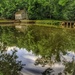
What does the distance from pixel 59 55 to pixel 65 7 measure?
63.6 metres

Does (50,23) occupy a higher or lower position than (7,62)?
lower

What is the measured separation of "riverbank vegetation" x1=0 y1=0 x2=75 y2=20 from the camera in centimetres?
8581

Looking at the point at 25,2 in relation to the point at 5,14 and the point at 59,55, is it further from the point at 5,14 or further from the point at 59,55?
the point at 59,55

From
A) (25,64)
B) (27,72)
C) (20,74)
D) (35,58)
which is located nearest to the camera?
(20,74)

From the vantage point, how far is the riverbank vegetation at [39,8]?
85812 millimetres

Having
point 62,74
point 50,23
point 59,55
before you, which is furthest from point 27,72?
point 50,23

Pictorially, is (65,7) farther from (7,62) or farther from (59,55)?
(7,62)

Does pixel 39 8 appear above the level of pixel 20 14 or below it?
above

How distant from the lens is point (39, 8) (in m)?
88.3

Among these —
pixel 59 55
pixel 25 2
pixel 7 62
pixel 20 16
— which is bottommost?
pixel 20 16

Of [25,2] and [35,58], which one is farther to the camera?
[25,2]

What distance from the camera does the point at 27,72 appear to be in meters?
17.1

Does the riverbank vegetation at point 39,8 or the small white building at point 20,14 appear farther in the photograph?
the small white building at point 20,14

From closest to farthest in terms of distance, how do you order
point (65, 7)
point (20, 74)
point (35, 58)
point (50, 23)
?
point (20, 74) < point (35, 58) < point (50, 23) < point (65, 7)
